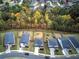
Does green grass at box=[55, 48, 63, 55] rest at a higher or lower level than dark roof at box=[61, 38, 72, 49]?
lower

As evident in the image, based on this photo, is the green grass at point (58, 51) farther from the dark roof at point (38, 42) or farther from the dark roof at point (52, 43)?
the dark roof at point (38, 42)

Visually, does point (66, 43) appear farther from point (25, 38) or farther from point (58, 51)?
point (25, 38)

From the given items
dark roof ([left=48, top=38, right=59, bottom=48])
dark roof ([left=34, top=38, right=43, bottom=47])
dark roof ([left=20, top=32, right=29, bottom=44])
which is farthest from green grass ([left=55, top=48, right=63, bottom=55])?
dark roof ([left=20, top=32, right=29, bottom=44])

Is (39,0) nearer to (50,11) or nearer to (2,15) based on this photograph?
(50,11)

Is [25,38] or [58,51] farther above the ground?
[25,38]

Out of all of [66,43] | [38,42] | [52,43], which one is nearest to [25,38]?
[38,42]

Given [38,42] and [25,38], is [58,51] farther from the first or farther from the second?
[25,38]

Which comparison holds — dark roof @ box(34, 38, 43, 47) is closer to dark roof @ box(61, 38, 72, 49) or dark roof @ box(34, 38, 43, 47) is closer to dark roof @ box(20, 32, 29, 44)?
dark roof @ box(20, 32, 29, 44)

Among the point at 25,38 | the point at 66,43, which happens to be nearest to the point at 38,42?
the point at 25,38

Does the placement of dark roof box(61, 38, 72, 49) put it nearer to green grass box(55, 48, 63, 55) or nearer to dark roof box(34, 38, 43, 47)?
green grass box(55, 48, 63, 55)

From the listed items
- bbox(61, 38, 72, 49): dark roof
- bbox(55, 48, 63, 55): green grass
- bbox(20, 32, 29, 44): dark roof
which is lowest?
bbox(55, 48, 63, 55): green grass

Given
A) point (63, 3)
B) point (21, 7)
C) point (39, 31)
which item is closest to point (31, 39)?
point (39, 31)
